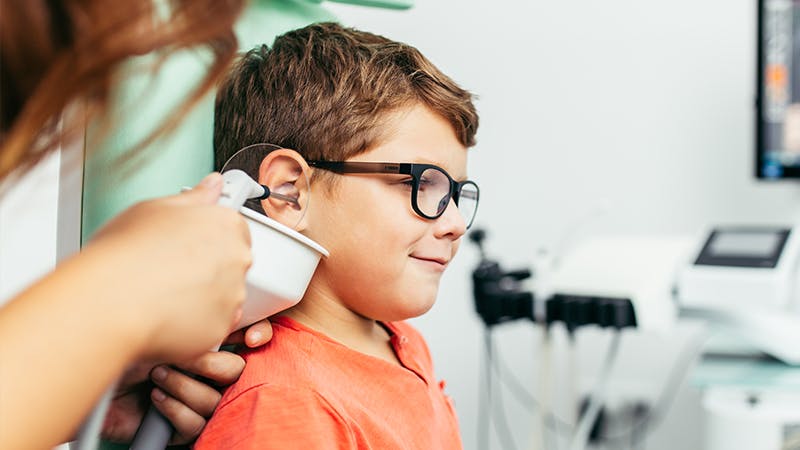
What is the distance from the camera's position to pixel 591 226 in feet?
6.15

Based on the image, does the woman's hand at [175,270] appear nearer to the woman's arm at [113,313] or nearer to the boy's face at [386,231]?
the woman's arm at [113,313]

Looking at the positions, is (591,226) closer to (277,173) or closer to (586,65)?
(586,65)

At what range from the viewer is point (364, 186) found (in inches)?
29.2

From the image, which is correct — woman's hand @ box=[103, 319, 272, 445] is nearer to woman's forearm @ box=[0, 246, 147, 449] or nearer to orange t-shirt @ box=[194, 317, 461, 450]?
orange t-shirt @ box=[194, 317, 461, 450]

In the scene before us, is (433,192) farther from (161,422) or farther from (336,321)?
(161,422)

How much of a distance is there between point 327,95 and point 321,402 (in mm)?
286

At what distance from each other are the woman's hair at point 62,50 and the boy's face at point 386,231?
355mm

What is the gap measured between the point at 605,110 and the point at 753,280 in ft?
2.15

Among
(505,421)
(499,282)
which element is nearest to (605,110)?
(499,282)

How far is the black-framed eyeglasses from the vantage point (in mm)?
735

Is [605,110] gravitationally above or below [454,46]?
below

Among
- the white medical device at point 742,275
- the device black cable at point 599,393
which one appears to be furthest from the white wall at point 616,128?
the white medical device at point 742,275

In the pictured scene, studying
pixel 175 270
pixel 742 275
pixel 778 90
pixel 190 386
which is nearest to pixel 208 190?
pixel 175 270

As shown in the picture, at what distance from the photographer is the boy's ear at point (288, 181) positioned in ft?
2.36
